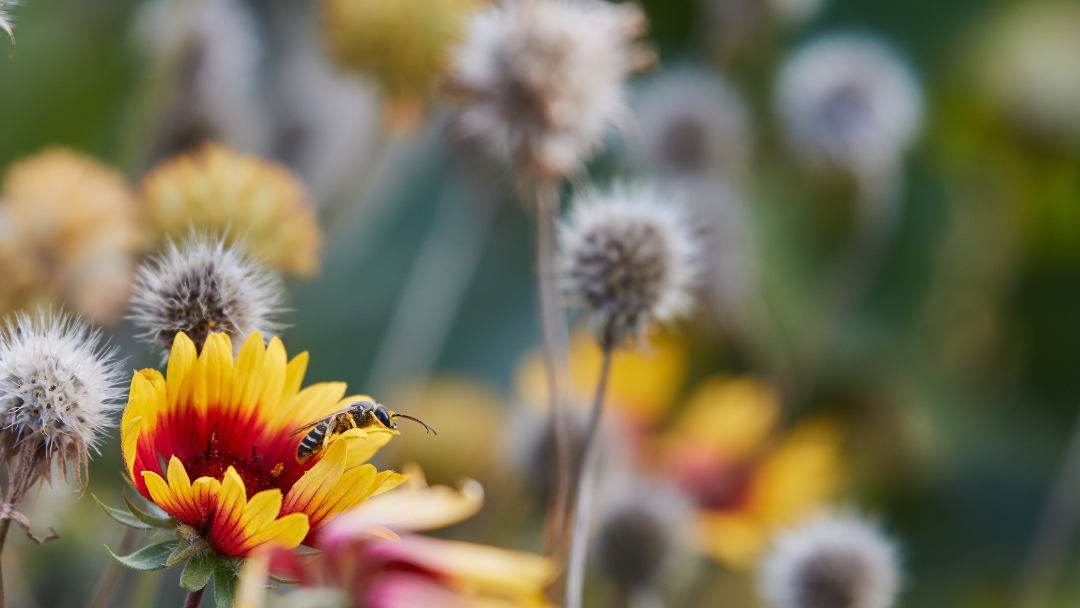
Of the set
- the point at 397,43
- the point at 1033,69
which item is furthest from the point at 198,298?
the point at 1033,69

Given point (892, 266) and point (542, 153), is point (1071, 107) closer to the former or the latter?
point (892, 266)

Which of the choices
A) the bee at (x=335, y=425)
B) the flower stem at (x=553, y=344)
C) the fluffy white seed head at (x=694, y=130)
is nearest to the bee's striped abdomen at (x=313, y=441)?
the bee at (x=335, y=425)

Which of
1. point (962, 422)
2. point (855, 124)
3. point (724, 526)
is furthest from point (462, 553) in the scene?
point (962, 422)

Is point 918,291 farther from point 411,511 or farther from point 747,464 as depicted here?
point 411,511

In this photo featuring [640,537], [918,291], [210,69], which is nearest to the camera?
[640,537]

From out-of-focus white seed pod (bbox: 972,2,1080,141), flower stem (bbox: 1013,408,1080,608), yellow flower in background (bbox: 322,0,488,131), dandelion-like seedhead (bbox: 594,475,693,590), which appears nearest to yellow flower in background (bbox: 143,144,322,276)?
yellow flower in background (bbox: 322,0,488,131)

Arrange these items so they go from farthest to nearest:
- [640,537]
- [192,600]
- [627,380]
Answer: [627,380]
[640,537]
[192,600]
